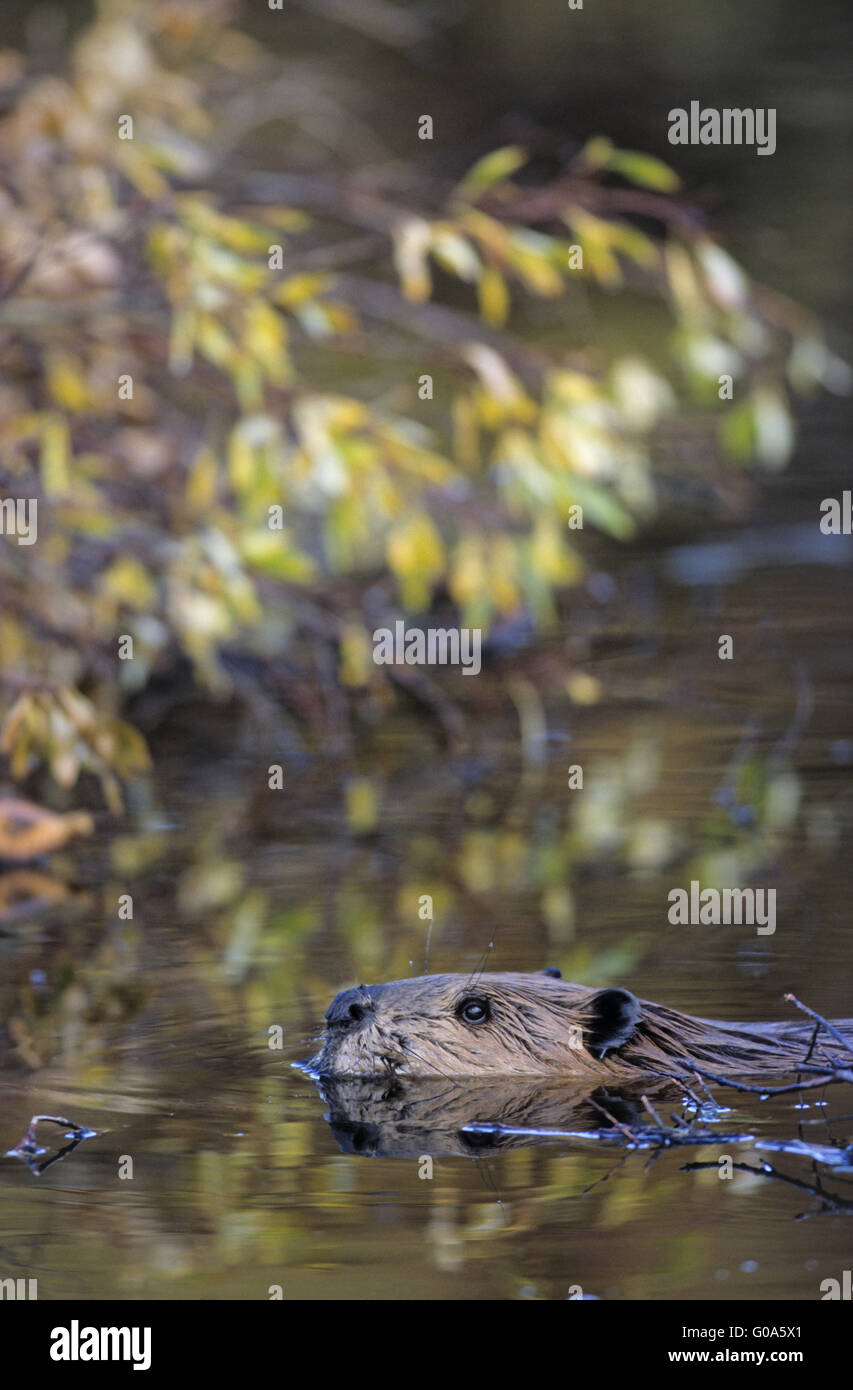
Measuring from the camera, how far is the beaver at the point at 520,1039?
12.8 ft

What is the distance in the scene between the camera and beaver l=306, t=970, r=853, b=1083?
Answer: 3.90 meters

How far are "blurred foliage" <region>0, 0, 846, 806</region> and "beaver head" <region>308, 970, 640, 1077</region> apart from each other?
1.95 meters

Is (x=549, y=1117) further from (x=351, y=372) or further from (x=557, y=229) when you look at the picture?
(x=557, y=229)

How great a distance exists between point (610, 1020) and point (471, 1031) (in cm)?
24

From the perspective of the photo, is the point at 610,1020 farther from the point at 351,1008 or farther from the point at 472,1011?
the point at 351,1008

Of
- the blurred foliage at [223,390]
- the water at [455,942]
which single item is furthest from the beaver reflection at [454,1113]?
the blurred foliage at [223,390]

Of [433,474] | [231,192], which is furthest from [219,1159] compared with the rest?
[231,192]

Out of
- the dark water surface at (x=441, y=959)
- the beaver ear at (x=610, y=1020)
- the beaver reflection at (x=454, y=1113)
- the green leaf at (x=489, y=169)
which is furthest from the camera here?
the green leaf at (x=489, y=169)

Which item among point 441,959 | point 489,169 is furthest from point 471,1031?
point 489,169

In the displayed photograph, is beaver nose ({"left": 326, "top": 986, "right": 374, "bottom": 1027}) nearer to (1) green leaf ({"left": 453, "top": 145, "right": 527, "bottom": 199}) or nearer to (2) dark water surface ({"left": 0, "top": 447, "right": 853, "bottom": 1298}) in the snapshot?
(2) dark water surface ({"left": 0, "top": 447, "right": 853, "bottom": 1298})

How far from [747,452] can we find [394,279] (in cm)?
778

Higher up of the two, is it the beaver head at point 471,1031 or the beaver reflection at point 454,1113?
the beaver head at point 471,1031

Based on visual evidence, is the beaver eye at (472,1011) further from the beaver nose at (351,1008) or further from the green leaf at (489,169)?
the green leaf at (489,169)

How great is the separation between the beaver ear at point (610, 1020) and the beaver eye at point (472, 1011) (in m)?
0.18
